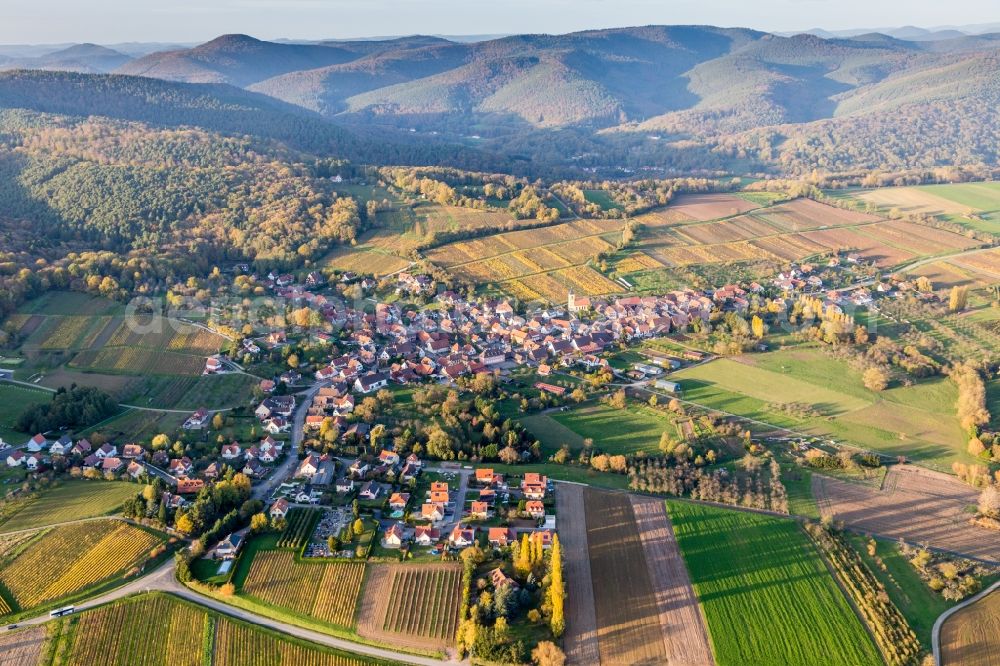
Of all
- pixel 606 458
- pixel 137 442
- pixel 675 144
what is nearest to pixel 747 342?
pixel 606 458

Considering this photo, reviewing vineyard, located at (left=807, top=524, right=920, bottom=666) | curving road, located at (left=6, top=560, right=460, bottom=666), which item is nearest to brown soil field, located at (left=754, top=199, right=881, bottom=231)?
vineyard, located at (left=807, top=524, right=920, bottom=666)

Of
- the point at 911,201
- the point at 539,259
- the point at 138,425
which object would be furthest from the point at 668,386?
the point at 911,201

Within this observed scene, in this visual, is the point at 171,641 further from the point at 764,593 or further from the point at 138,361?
the point at 138,361

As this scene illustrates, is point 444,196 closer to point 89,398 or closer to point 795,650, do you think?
point 89,398

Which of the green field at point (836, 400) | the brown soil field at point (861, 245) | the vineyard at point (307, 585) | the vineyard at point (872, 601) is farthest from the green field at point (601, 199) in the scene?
the vineyard at point (307, 585)

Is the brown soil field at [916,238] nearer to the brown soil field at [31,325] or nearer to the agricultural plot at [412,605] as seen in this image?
the agricultural plot at [412,605]

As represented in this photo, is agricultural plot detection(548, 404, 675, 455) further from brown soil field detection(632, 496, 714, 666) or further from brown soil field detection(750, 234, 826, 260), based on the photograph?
brown soil field detection(750, 234, 826, 260)
